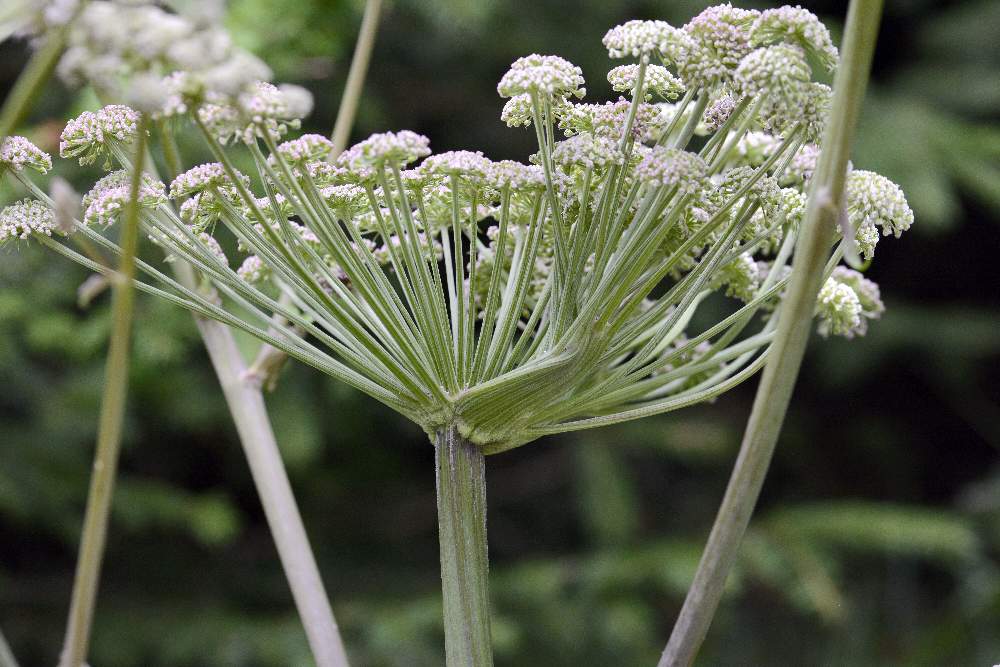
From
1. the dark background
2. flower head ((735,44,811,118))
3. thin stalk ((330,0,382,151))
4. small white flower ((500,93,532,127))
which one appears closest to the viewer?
flower head ((735,44,811,118))

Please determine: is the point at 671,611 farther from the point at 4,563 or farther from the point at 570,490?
the point at 4,563

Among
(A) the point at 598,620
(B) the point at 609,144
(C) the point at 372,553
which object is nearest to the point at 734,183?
(B) the point at 609,144

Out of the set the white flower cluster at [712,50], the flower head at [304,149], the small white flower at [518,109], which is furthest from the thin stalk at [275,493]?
the white flower cluster at [712,50]

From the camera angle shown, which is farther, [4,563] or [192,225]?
[4,563]

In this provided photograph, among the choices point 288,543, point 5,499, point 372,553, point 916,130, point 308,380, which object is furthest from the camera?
point 372,553

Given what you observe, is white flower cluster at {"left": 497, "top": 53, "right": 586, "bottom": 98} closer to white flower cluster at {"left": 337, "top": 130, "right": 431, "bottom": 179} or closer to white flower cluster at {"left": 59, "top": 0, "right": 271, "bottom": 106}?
white flower cluster at {"left": 337, "top": 130, "right": 431, "bottom": 179}

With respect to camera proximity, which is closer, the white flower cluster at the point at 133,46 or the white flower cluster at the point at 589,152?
the white flower cluster at the point at 133,46

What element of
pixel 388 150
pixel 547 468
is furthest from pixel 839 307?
pixel 547 468

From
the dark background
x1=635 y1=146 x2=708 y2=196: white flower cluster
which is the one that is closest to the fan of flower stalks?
x1=635 y1=146 x2=708 y2=196: white flower cluster

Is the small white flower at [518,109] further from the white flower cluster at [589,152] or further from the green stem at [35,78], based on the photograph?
the green stem at [35,78]
